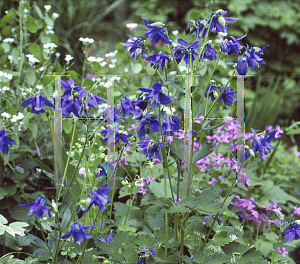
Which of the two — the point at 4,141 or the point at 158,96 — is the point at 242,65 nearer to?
the point at 158,96

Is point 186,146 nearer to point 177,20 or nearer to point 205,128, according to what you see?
point 205,128

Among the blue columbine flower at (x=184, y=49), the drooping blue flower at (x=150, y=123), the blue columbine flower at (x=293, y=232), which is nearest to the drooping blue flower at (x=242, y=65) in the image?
the blue columbine flower at (x=184, y=49)

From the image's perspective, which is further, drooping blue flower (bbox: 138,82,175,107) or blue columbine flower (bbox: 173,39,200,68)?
blue columbine flower (bbox: 173,39,200,68)

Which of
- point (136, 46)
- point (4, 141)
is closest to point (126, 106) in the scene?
point (136, 46)

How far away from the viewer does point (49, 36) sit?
2.02m

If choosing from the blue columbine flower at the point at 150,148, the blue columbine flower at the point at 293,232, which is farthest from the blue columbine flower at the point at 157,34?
the blue columbine flower at the point at 293,232

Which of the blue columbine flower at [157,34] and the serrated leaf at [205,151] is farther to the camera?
the serrated leaf at [205,151]

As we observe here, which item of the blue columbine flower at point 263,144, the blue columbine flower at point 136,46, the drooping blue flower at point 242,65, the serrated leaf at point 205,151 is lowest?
the serrated leaf at point 205,151

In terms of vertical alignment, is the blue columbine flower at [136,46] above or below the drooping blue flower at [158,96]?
above

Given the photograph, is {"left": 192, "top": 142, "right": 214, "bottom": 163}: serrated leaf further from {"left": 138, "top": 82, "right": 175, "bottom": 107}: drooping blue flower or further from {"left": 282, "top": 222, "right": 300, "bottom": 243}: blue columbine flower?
{"left": 282, "top": 222, "right": 300, "bottom": 243}: blue columbine flower

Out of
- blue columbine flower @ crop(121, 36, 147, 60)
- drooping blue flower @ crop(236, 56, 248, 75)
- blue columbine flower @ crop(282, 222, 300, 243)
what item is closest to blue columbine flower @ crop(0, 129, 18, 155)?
blue columbine flower @ crop(121, 36, 147, 60)

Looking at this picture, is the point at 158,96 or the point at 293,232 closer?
the point at 158,96

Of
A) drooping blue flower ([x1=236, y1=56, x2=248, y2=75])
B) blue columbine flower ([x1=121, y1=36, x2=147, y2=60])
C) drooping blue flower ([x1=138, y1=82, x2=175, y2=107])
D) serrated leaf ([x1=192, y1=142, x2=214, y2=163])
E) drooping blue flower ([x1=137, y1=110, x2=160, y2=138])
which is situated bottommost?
serrated leaf ([x1=192, y1=142, x2=214, y2=163])

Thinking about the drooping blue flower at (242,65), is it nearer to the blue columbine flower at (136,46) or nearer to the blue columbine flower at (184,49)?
the blue columbine flower at (184,49)
